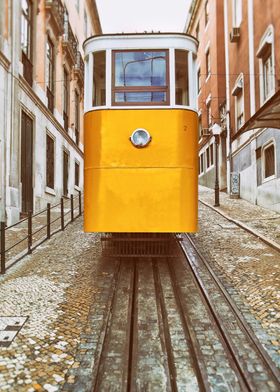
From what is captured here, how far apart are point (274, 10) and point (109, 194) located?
9850 millimetres

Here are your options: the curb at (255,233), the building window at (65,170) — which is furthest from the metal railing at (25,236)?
the building window at (65,170)

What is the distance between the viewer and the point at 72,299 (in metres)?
5.48

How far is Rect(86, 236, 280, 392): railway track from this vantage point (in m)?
Answer: 3.50

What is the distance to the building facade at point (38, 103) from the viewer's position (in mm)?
11734

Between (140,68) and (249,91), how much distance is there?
34.0ft

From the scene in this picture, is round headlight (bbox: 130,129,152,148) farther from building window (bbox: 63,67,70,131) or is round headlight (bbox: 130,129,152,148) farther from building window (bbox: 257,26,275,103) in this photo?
building window (bbox: 63,67,70,131)

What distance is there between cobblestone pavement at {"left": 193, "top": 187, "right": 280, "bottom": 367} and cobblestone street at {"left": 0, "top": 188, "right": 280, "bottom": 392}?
0.01 meters

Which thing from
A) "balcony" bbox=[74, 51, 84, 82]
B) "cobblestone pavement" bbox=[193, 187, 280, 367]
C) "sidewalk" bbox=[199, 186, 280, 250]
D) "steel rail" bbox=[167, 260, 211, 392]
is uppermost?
"balcony" bbox=[74, 51, 84, 82]

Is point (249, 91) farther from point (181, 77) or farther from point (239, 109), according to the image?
point (181, 77)

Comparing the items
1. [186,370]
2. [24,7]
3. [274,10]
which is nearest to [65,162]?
[24,7]

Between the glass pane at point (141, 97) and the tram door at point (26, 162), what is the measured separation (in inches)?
294

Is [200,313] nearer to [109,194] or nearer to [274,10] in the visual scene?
[109,194]

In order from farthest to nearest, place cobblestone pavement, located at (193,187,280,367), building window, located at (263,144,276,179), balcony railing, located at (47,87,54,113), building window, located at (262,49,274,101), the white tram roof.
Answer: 1. balcony railing, located at (47,87,54,113)
2. building window, located at (262,49,274,101)
3. building window, located at (263,144,276,179)
4. the white tram roof
5. cobblestone pavement, located at (193,187,280,367)

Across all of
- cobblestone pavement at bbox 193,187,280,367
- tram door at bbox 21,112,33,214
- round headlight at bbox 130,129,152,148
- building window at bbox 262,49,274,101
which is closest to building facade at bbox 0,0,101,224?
tram door at bbox 21,112,33,214
